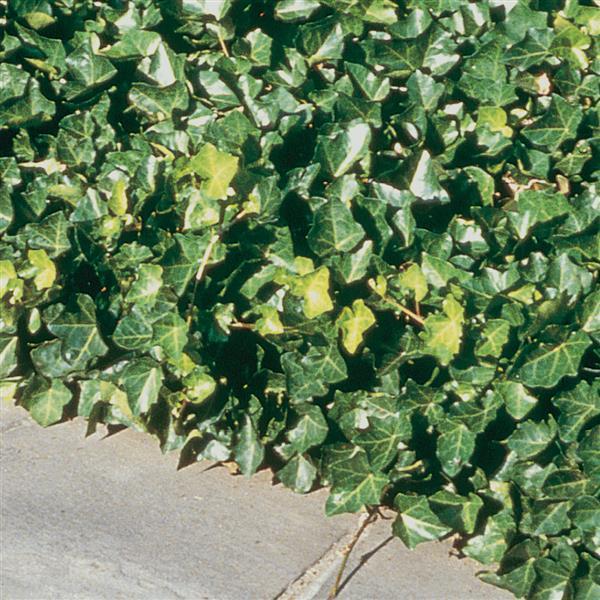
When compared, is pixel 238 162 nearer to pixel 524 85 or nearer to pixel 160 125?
pixel 160 125

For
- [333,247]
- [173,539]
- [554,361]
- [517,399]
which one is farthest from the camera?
[173,539]

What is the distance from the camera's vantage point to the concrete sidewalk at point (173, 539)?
114 inches

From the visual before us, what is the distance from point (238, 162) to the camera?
296 cm

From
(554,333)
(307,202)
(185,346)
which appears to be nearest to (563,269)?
(554,333)

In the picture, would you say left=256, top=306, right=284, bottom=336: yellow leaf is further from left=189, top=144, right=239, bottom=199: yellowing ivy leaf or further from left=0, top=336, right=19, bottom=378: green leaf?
left=0, top=336, right=19, bottom=378: green leaf

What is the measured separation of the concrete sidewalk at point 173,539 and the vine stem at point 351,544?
0.02 meters

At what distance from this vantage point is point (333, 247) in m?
2.86

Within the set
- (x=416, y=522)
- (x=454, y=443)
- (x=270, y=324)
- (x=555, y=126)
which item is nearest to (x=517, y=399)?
(x=454, y=443)

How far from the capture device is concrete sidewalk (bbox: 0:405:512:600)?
114 inches

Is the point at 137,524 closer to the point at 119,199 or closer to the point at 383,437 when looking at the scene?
the point at 383,437

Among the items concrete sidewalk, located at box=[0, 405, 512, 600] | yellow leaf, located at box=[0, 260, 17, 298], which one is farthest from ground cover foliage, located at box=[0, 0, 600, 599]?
concrete sidewalk, located at box=[0, 405, 512, 600]

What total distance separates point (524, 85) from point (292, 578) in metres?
1.62

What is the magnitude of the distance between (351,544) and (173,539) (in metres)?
0.53

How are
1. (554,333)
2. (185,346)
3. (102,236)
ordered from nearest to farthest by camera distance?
(554,333) → (185,346) → (102,236)
